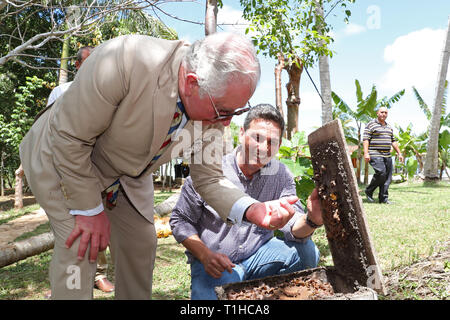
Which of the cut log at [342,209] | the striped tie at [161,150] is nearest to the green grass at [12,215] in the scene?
the striped tie at [161,150]

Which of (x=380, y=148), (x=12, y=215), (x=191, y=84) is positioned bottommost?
(x=12, y=215)

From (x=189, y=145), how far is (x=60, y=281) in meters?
0.91

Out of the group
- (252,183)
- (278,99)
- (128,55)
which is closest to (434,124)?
(278,99)

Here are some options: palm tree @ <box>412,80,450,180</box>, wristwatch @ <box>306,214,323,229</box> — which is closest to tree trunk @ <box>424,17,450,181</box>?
palm tree @ <box>412,80,450,180</box>

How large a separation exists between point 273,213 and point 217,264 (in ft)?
1.73

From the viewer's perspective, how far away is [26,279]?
4.11m


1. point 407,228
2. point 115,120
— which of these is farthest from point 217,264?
point 407,228

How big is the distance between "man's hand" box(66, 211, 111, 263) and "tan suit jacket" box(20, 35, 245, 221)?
60 millimetres

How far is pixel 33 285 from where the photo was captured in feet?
12.8

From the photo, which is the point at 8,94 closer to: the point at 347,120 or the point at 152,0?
the point at 152,0

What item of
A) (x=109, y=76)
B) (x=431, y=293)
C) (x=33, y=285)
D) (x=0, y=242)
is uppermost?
(x=109, y=76)

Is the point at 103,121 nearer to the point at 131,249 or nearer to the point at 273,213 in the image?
the point at 273,213

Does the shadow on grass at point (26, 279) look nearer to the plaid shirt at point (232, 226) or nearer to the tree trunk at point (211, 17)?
the plaid shirt at point (232, 226)

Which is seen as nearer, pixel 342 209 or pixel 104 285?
pixel 342 209
